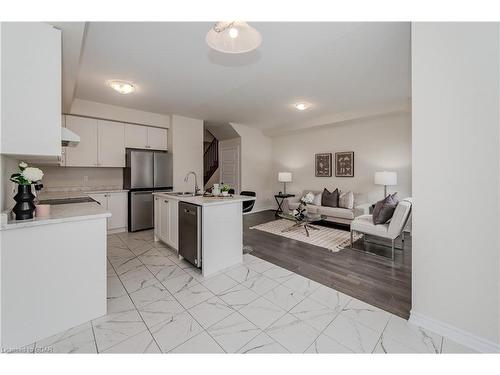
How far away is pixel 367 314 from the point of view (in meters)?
1.82

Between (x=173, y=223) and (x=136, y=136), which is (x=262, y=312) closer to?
(x=173, y=223)

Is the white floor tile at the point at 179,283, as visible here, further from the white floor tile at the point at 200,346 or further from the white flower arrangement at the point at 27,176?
the white flower arrangement at the point at 27,176

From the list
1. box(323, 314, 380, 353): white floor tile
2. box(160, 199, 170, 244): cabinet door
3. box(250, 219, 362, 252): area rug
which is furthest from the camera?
box(250, 219, 362, 252): area rug

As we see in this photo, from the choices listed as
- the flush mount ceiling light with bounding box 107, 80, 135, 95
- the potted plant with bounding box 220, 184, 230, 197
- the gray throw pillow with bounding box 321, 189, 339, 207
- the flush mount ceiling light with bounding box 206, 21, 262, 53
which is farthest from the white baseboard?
the flush mount ceiling light with bounding box 107, 80, 135, 95

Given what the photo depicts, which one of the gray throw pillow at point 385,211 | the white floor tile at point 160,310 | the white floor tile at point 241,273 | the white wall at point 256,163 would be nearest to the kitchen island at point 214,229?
the white floor tile at point 241,273

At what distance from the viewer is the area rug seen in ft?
11.8

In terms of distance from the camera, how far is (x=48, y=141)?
5.44 ft

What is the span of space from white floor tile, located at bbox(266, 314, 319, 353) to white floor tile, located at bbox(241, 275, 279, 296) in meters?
0.45

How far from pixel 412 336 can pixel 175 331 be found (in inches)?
A: 68.9

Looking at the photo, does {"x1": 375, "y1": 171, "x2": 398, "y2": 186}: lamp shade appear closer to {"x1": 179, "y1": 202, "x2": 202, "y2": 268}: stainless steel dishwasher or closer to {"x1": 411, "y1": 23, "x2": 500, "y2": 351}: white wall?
{"x1": 411, "y1": 23, "x2": 500, "y2": 351}: white wall

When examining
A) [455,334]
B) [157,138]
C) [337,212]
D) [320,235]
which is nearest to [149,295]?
[455,334]

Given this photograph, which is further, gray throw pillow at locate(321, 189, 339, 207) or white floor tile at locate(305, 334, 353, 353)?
gray throw pillow at locate(321, 189, 339, 207)
